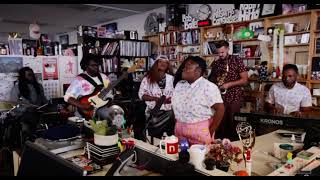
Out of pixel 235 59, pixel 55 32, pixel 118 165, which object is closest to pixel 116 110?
pixel 118 165

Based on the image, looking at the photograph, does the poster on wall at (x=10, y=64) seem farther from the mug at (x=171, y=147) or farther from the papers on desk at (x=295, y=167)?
the papers on desk at (x=295, y=167)

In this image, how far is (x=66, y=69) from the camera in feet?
15.4

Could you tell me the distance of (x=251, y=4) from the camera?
164 inches

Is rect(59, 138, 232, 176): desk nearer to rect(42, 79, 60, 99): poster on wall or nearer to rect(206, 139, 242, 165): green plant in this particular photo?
rect(206, 139, 242, 165): green plant

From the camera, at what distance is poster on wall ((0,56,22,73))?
3.98 meters

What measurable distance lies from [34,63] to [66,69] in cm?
55

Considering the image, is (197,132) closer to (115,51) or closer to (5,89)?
(5,89)

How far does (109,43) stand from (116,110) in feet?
12.0

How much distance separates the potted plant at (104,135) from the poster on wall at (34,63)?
3.17 meters

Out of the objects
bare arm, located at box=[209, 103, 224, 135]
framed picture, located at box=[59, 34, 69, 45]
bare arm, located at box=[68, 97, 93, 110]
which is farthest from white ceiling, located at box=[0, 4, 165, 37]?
bare arm, located at box=[209, 103, 224, 135]

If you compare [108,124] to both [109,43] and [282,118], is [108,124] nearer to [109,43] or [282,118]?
[282,118]

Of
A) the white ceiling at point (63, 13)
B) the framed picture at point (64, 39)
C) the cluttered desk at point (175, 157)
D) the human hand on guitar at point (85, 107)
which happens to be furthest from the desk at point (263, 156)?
the framed picture at point (64, 39)

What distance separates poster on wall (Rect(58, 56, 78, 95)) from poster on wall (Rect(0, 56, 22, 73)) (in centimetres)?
65

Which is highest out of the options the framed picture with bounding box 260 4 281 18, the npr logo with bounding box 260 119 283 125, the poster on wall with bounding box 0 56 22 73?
the framed picture with bounding box 260 4 281 18
